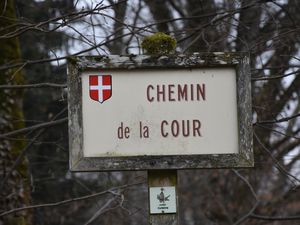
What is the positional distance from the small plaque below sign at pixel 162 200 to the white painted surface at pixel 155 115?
0.66 ft

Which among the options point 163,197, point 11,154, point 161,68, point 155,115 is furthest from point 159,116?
point 11,154

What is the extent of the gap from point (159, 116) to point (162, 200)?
414 mm

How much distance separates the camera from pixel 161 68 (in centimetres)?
340

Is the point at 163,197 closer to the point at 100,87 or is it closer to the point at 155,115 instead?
the point at 155,115

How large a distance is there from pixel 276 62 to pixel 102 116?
701cm

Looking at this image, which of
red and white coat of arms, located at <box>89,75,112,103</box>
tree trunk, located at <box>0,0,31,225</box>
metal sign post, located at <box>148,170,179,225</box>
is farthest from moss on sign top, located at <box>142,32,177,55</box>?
tree trunk, located at <box>0,0,31,225</box>

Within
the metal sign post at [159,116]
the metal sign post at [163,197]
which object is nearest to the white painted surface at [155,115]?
the metal sign post at [159,116]

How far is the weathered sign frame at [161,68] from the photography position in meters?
3.32

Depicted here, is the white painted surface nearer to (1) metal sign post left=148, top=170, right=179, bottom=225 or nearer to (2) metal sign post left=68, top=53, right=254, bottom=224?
(2) metal sign post left=68, top=53, right=254, bottom=224

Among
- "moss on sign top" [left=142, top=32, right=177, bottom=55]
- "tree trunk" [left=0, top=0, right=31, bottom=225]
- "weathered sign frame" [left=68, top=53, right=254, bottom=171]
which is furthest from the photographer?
"tree trunk" [left=0, top=0, right=31, bottom=225]

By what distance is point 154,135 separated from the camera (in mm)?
3340

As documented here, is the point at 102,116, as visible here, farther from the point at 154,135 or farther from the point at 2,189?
the point at 2,189

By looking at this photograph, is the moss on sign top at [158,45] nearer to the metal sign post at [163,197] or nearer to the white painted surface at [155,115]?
the white painted surface at [155,115]

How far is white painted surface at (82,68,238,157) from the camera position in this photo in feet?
10.9
